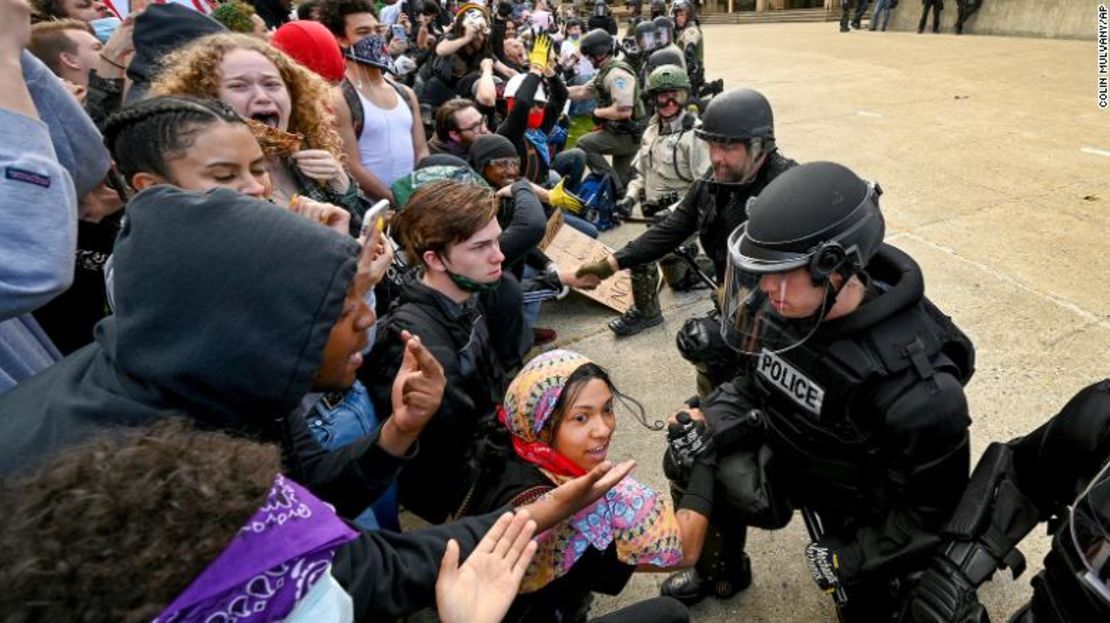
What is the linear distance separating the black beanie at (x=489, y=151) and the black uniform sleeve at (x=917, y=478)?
8.74ft

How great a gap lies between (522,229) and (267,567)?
95.1 inches

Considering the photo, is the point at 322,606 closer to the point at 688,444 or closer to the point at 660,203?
the point at 688,444

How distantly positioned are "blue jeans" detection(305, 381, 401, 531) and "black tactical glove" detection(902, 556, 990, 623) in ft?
5.12

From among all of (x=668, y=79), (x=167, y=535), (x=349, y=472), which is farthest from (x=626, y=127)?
(x=167, y=535)

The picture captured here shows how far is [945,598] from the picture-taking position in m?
1.54

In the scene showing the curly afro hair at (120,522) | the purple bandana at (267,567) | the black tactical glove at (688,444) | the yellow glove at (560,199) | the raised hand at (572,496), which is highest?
the curly afro hair at (120,522)

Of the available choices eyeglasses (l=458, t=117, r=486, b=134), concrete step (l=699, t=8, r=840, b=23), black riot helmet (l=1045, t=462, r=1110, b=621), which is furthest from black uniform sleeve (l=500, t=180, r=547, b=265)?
concrete step (l=699, t=8, r=840, b=23)

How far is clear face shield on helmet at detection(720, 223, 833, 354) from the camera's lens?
1706mm

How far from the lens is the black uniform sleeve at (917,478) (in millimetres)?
1604

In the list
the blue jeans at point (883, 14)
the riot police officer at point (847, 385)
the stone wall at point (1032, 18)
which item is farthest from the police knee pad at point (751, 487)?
the blue jeans at point (883, 14)

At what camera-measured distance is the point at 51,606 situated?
653 mm

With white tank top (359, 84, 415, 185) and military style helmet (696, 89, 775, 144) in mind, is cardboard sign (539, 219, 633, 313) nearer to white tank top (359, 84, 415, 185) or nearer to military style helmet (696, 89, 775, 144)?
white tank top (359, 84, 415, 185)

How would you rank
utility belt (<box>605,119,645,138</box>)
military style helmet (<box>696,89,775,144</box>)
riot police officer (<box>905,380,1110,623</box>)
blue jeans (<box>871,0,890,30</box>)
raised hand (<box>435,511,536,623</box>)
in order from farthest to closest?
blue jeans (<box>871,0,890,30</box>)
utility belt (<box>605,119,645,138</box>)
military style helmet (<box>696,89,775,144</box>)
riot police officer (<box>905,380,1110,623</box>)
raised hand (<box>435,511,536,623</box>)

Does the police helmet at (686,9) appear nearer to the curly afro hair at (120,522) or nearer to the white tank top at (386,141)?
the white tank top at (386,141)
